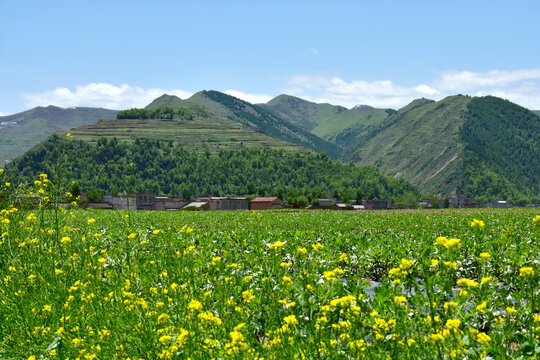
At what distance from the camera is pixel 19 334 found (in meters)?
6.16

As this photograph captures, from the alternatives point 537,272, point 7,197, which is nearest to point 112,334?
point 537,272

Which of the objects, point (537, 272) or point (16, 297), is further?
point (16, 297)

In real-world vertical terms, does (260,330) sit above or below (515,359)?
below

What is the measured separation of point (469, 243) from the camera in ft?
45.9

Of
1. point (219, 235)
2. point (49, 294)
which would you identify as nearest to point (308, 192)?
point (219, 235)

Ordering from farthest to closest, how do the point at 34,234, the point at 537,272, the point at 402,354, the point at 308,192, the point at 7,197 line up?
1. the point at 308,192
2. the point at 7,197
3. the point at 34,234
4. the point at 537,272
5. the point at 402,354

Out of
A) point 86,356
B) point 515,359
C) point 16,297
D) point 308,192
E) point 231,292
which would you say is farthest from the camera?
point 308,192

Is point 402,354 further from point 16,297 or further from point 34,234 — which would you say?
point 34,234

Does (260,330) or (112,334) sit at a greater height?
(112,334)

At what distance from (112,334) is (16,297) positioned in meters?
2.83

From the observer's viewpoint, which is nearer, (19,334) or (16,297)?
(19,334)

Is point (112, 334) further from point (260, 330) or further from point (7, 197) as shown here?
point (7, 197)

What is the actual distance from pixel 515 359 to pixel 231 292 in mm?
3622

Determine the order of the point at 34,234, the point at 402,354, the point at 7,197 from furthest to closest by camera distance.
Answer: the point at 7,197, the point at 34,234, the point at 402,354
